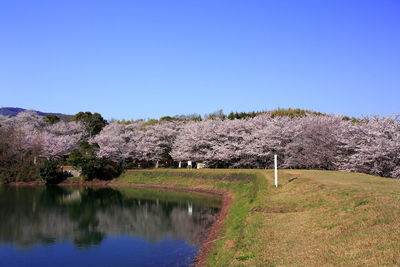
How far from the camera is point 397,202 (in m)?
13.2

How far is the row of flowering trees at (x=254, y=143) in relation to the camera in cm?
3594

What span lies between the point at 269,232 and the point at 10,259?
13530 mm

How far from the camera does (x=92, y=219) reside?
2980 cm

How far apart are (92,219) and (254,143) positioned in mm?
27710

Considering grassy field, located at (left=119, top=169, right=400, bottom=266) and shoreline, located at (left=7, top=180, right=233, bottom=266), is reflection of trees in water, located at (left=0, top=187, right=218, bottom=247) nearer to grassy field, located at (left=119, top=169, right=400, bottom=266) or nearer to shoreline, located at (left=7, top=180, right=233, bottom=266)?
shoreline, located at (left=7, top=180, right=233, bottom=266)

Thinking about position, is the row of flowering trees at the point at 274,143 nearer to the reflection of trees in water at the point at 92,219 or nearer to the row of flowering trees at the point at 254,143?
the row of flowering trees at the point at 254,143

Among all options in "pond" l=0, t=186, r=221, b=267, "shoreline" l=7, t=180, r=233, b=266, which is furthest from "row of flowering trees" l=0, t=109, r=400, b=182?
"pond" l=0, t=186, r=221, b=267

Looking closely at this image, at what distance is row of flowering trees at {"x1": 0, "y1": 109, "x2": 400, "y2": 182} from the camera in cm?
3594

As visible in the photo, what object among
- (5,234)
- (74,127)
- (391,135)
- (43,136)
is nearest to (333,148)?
(391,135)

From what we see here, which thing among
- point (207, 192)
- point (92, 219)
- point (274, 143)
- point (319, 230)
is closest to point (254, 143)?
point (274, 143)

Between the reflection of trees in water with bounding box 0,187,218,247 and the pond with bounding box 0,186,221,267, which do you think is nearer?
the pond with bounding box 0,186,221,267

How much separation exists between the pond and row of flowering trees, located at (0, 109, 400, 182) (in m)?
12.9

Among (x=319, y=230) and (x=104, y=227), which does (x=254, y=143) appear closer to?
(x=104, y=227)

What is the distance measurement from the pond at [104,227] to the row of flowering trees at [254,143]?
42.5ft
